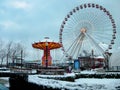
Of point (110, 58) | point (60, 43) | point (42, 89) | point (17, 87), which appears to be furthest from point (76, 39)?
point (42, 89)

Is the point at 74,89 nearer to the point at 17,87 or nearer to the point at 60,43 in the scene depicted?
the point at 17,87

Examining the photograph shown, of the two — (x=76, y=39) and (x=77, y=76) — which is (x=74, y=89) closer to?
(x=77, y=76)

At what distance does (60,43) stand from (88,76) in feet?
83.6

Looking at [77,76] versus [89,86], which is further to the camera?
[77,76]

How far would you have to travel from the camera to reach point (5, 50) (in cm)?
9519

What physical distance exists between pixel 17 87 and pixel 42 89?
33.4ft

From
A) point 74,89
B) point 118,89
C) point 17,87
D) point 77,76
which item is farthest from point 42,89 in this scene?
point 77,76

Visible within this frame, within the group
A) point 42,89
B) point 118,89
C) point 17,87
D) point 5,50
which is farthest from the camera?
point 5,50

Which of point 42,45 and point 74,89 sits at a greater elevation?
point 42,45

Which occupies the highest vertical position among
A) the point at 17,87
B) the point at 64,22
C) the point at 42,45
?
the point at 64,22

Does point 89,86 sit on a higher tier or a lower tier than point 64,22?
lower

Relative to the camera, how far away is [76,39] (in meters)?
54.0

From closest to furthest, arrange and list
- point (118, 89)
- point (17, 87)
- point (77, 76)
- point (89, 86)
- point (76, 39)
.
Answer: point (118, 89) < point (89, 86) < point (17, 87) < point (77, 76) < point (76, 39)

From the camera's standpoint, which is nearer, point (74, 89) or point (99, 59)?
point (74, 89)
